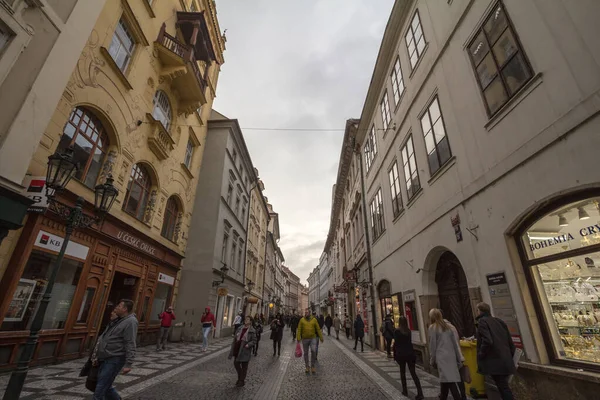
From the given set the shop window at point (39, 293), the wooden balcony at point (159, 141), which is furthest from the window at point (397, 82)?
the shop window at point (39, 293)

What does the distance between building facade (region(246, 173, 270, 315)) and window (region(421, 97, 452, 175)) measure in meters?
22.9

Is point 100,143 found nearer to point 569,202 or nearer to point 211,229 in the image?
point 211,229

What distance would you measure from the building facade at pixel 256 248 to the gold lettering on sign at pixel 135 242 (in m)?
16.1

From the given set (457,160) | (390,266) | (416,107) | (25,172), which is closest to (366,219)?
(390,266)

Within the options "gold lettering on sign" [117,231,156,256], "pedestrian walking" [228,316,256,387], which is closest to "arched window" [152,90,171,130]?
"gold lettering on sign" [117,231,156,256]

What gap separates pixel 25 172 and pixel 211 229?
12330mm

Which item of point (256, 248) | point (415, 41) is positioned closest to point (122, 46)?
point (415, 41)

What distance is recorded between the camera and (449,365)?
16.1 ft

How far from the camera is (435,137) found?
9.41m

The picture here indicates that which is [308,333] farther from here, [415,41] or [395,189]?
[415,41]

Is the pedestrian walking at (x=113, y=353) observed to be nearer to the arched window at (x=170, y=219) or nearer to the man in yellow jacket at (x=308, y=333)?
the man in yellow jacket at (x=308, y=333)

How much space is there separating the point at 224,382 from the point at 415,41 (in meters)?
13.3

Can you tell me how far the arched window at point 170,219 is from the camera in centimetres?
1592

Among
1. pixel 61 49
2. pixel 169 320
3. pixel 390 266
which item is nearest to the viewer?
pixel 61 49
